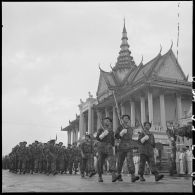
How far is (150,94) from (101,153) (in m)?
19.4

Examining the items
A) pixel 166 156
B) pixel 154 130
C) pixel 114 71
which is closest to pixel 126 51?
pixel 114 71

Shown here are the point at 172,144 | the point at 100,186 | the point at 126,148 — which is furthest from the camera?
the point at 172,144

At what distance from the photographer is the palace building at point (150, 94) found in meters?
27.8

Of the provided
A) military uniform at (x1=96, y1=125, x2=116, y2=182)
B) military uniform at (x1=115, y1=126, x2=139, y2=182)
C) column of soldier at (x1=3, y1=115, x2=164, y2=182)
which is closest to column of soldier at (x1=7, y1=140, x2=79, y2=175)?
column of soldier at (x1=3, y1=115, x2=164, y2=182)

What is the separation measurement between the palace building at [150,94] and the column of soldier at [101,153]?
24.8 ft

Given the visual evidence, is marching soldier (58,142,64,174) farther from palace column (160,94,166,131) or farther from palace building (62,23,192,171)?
palace column (160,94,166,131)

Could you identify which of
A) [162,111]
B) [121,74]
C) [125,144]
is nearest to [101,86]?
[121,74]

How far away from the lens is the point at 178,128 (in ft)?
41.3

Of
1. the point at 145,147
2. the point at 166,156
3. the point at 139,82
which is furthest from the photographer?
the point at 139,82

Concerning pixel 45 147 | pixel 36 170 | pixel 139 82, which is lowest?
pixel 36 170

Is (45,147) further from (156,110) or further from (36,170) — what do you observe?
(156,110)

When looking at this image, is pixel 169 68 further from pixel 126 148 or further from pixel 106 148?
pixel 126 148

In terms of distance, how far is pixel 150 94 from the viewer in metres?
28.1

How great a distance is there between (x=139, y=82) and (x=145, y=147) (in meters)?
19.3
